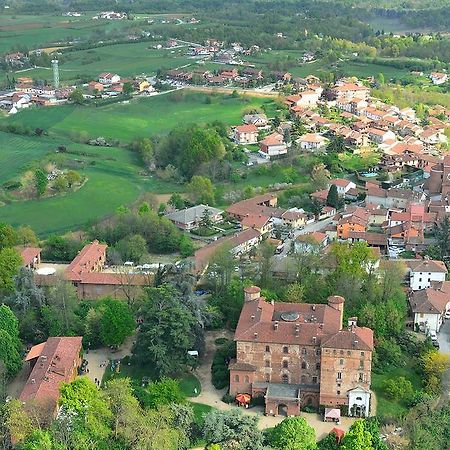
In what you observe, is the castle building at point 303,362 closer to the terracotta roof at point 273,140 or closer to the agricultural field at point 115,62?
the terracotta roof at point 273,140

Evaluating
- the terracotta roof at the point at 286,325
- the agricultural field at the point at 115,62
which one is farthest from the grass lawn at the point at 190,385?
the agricultural field at the point at 115,62

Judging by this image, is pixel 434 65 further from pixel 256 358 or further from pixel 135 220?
pixel 256 358

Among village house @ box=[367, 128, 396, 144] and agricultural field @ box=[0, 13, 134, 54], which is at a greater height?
village house @ box=[367, 128, 396, 144]

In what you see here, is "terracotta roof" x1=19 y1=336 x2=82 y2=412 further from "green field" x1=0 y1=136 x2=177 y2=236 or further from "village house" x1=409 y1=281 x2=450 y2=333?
"green field" x1=0 y1=136 x2=177 y2=236

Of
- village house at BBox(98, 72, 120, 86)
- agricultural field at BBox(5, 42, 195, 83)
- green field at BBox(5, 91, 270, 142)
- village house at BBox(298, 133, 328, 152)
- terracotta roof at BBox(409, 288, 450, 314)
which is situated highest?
terracotta roof at BBox(409, 288, 450, 314)

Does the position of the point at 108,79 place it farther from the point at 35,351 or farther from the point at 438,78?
the point at 35,351

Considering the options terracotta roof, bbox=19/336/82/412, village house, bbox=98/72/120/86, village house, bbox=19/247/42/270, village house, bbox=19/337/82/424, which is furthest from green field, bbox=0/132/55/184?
terracotta roof, bbox=19/336/82/412
